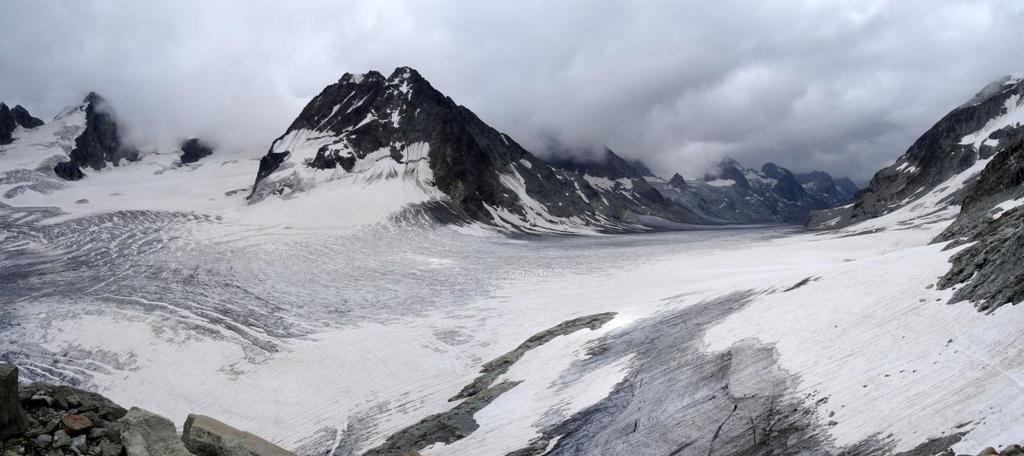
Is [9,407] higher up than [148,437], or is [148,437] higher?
[9,407]

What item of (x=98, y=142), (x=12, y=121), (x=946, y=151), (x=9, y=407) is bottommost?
(x=9, y=407)

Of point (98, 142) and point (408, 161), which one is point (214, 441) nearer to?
point (408, 161)

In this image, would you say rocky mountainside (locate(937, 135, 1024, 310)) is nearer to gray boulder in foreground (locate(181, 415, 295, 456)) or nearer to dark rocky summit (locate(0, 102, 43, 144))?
gray boulder in foreground (locate(181, 415, 295, 456))

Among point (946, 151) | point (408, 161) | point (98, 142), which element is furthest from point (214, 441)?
point (98, 142)

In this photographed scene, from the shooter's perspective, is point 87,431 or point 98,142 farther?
point 98,142

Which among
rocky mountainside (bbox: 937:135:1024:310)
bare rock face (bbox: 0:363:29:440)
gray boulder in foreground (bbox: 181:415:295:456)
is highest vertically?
rocky mountainside (bbox: 937:135:1024:310)

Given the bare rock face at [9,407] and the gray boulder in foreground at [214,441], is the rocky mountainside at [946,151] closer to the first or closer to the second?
the gray boulder in foreground at [214,441]

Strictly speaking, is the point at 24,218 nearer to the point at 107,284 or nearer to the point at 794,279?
the point at 107,284

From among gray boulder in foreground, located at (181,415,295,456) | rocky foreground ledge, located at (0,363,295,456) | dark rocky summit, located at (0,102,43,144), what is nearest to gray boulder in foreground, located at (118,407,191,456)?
rocky foreground ledge, located at (0,363,295,456)
